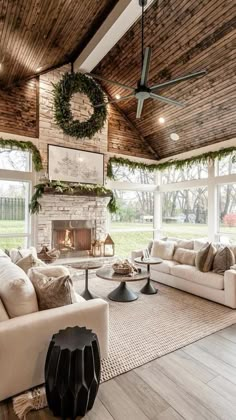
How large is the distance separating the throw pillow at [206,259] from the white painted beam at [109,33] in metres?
4.01

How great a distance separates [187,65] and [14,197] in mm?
4365

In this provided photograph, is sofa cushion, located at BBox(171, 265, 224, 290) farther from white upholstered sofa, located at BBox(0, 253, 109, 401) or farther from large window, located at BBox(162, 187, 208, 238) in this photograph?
white upholstered sofa, located at BBox(0, 253, 109, 401)

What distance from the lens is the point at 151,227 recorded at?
295 inches

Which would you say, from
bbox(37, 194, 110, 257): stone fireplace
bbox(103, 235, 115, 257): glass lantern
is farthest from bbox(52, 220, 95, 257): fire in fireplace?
bbox(103, 235, 115, 257): glass lantern

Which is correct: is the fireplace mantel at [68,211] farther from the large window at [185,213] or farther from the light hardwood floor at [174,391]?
the light hardwood floor at [174,391]

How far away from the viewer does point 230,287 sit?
11.9ft

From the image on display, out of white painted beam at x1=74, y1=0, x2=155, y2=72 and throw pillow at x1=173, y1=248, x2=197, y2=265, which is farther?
throw pillow at x1=173, y1=248, x2=197, y2=265

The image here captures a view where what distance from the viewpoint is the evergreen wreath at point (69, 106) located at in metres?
5.45

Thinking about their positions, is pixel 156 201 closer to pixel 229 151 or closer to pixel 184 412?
pixel 229 151

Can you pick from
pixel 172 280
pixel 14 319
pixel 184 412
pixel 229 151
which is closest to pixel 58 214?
pixel 172 280

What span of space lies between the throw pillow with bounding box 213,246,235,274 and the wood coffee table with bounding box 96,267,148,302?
1203mm

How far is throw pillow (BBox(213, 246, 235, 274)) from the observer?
3.99 meters

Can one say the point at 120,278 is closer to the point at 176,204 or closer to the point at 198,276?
the point at 198,276

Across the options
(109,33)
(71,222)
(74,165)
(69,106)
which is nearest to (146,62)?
(109,33)
